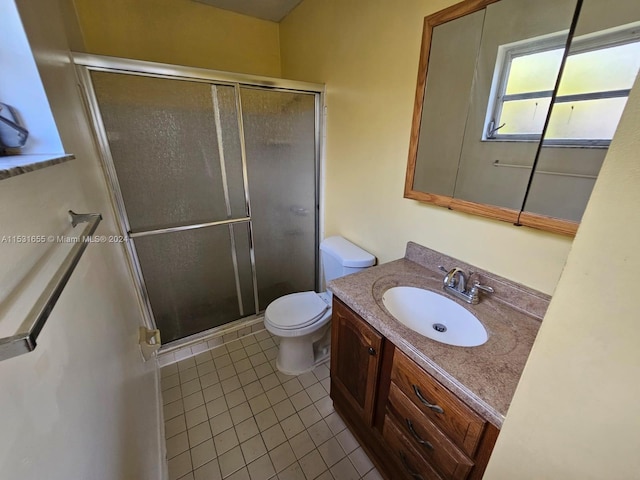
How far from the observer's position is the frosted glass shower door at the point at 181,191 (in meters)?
1.48

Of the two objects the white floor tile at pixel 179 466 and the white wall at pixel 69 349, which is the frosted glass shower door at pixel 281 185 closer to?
the white wall at pixel 69 349

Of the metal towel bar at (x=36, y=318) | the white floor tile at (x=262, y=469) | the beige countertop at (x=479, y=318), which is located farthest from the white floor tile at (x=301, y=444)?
the metal towel bar at (x=36, y=318)

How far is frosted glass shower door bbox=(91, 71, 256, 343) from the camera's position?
1.48 meters

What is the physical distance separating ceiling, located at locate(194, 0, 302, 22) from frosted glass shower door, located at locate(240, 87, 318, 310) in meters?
0.66

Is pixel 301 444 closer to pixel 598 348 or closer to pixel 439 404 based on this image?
pixel 439 404

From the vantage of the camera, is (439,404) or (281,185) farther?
(281,185)

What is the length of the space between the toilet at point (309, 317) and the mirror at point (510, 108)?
0.66m

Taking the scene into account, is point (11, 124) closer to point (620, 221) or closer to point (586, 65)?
point (620, 221)

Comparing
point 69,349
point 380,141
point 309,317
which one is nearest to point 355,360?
point 309,317

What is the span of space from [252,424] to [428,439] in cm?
102

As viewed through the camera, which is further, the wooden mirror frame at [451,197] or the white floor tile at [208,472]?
the white floor tile at [208,472]

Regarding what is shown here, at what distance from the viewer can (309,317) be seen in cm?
168

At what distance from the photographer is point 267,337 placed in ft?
7.02

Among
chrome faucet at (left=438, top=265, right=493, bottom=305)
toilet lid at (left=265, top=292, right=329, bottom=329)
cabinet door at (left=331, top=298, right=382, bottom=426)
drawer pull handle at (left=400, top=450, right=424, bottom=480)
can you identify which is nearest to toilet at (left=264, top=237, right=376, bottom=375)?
toilet lid at (left=265, top=292, right=329, bottom=329)
